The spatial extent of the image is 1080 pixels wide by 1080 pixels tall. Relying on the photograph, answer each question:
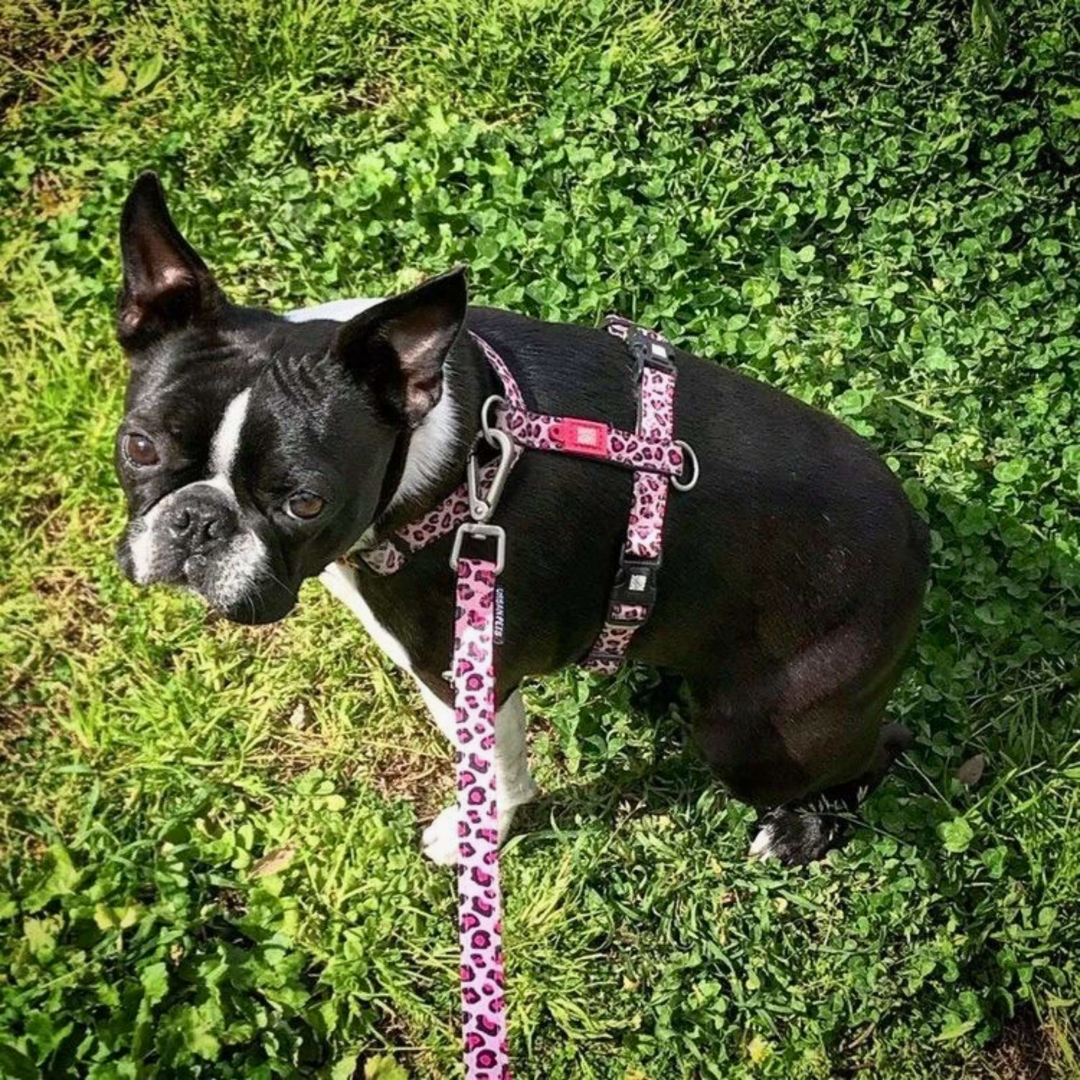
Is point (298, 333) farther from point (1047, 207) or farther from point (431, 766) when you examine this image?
point (1047, 207)

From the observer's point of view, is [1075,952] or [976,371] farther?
[976,371]

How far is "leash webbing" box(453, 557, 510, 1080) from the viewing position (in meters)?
2.34

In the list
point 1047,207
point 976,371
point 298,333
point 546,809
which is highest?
point 298,333

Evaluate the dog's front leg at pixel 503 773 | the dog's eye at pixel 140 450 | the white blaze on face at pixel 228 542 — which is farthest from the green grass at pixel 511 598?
the dog's eye at pixel 140 450

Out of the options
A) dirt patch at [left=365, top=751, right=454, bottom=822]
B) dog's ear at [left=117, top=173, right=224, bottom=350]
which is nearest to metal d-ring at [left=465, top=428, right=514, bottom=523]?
dog's ear at [left=117, top=173, right=224, bottom=350]

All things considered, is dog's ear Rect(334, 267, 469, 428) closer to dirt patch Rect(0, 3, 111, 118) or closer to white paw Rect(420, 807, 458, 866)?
white paw Rect(420, 807, 458, 866)

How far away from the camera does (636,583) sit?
9.87 feet

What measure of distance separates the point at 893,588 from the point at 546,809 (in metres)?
1.51

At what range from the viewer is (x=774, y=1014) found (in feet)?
12.5

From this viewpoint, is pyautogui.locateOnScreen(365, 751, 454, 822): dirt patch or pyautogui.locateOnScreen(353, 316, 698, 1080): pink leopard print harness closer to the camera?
pyautogui.locateOnScreen(353, 316, 698, 1080): pink leopard print harness

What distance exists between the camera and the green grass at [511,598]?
12.3 ft

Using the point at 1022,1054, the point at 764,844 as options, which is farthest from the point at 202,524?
the point at 1022,1054

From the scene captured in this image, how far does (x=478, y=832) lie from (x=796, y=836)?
1850 mm

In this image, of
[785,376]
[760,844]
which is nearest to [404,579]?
[760,844]
